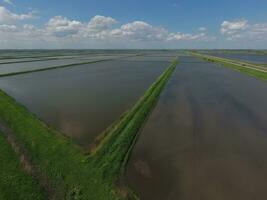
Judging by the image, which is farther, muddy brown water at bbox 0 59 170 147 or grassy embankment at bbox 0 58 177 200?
muddy brown water at bbox 0 59 170 147

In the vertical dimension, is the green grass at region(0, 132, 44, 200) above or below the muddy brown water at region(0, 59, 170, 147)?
above

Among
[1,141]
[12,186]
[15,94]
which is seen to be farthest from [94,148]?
[15,94]

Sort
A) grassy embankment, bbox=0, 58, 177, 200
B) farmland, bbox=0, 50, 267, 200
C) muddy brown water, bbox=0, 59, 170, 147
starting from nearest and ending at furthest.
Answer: grassy embankment, bbox=0, 58, 177, 200
farmland, bbox=0, 50, 267, 200
muddy brown water, bbox=0, 59, 170, 147

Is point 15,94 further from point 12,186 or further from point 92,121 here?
point 12,186

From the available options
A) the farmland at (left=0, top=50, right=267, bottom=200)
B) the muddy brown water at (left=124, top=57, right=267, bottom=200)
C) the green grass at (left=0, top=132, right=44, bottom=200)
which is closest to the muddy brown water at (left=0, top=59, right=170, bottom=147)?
the farmland at (left=0, top=50, right=267, bottom=200)

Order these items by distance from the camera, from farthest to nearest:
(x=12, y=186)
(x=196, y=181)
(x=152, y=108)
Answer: (x=152, y=108)
(x=196, y=181)
(x=12, y=186)

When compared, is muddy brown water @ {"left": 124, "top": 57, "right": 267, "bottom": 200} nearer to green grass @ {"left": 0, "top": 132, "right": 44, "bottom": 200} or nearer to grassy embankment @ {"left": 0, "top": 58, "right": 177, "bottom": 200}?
grassy embankment @ {"left": 0, "top": 58, "right": 177, "bottom": 200}
